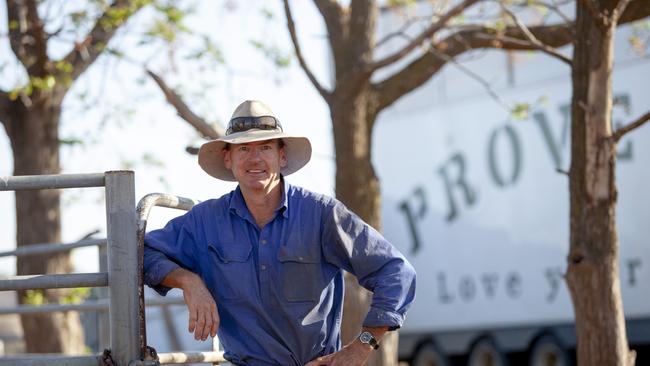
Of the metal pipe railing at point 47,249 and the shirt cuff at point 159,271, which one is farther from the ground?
the metal pipe railing at point 47,249

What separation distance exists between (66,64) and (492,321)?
5811mm

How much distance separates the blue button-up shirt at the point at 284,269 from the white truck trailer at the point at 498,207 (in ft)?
28.3

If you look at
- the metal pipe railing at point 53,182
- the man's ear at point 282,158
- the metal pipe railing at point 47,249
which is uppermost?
the man's ear at point 282,158

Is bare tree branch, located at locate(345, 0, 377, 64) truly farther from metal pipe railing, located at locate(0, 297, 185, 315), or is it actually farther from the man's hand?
the man's hand

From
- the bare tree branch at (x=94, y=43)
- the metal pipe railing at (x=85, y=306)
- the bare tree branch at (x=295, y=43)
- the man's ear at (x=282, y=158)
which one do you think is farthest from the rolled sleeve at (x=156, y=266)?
the bare tree branch at (x=94, y=43)

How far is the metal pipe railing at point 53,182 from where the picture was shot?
4.32m

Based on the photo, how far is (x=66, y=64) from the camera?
12.1 meters

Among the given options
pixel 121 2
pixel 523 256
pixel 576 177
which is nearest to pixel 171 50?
pixel 121 2

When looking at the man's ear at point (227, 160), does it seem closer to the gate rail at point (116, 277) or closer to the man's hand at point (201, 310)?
the gate rail at point (116, 277)

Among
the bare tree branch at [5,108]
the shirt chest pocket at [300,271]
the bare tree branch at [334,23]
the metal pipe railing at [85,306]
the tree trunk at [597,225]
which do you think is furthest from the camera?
the bare tree branch at [5,108]

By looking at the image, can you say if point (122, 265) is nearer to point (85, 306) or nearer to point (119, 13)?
point (85, 306)

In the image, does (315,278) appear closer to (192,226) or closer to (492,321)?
(192,226)

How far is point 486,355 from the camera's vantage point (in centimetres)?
1528

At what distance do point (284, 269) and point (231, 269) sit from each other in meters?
0.18
